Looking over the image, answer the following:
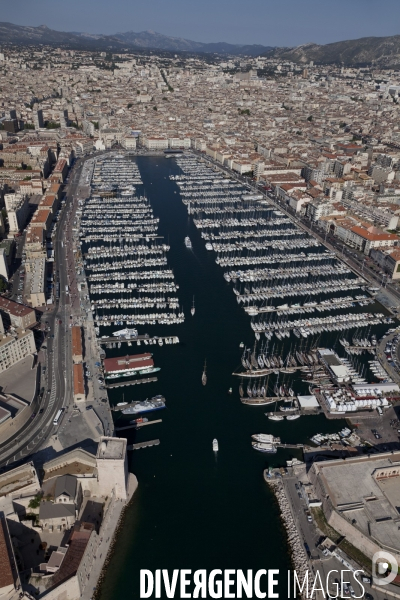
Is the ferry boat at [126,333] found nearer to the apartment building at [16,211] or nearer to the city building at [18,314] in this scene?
the city building at [18,314]

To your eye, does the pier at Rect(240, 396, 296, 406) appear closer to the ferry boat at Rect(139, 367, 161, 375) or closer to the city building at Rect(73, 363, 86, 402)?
the ferry boat at Rect(139, 367, 161, 375)

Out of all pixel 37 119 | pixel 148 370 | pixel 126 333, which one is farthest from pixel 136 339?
pixel 37 119

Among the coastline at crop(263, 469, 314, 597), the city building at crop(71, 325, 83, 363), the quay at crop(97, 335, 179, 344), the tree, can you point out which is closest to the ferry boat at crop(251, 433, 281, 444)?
the coastline at crop(263, 469, 314, 597)

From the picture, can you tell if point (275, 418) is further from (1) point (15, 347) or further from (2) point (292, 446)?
(1) point (15, 347)

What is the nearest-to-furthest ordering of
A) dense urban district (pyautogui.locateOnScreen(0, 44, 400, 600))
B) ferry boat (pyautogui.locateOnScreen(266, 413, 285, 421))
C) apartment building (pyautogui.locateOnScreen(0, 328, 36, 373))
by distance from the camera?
dense urban district (pyautogui.locateOnScreen(0, 44, 400, 600)) < ferry boat (pyautogui.locateOnScreen(266, 413, 285, 421)) < apartment building (pyautogui.locateOnScreen(0, 328, 36, 373))

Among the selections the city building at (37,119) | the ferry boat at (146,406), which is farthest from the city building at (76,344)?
the city building at (37,119)

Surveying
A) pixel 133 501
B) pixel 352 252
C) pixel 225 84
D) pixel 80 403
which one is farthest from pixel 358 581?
pixel 225 84
